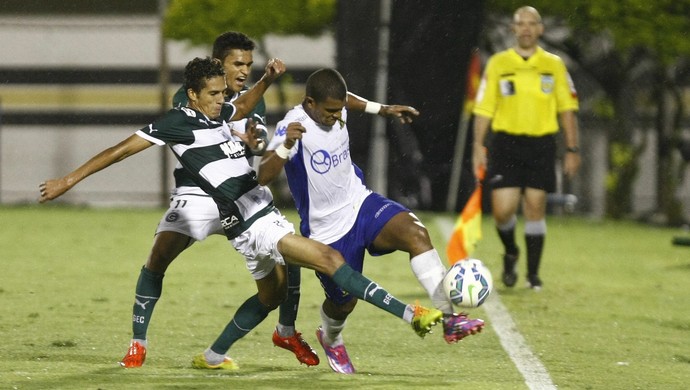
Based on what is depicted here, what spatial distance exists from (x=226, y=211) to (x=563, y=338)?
2.66 metres

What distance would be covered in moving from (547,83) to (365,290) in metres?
4.77

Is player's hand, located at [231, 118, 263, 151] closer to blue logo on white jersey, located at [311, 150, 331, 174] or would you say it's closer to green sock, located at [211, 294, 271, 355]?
blue logo on white jersey, located at [311, 150, 331, 174]

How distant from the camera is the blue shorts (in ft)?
23.4

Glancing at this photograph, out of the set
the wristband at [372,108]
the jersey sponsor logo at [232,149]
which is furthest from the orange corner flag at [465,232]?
the jersey sponsor logo at [232,149]

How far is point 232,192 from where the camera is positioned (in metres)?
7.03

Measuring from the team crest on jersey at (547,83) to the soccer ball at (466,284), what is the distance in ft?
13.8

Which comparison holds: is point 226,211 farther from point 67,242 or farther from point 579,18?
point 579,18

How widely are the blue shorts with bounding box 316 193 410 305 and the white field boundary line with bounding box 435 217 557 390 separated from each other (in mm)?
1003

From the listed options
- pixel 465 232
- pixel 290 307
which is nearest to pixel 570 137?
pixel 465 232

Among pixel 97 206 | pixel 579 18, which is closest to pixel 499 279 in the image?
pixel 579 18

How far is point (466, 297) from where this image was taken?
6.91m

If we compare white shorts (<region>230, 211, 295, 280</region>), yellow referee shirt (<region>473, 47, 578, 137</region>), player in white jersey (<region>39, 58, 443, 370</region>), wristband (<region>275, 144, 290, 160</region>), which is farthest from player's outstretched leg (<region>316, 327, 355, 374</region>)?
yellow referee shirt (<region>473, 47, 578, 137</region>)

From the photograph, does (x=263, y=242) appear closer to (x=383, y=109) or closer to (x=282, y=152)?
(x=282, y=152)

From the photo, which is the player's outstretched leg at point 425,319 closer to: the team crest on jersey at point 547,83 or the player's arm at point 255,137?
the player's arm at point 255,137
